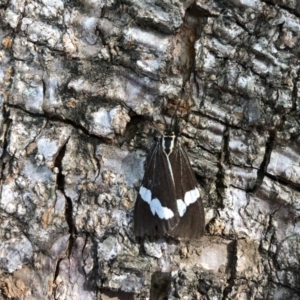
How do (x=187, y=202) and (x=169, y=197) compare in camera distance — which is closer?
(x=187, y=202)

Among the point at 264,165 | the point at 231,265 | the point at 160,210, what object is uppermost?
the point at 264,165

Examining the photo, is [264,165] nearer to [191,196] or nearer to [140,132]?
[191,196]

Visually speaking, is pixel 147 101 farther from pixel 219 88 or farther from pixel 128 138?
pixel 219 88

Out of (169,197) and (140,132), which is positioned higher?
(140,132)

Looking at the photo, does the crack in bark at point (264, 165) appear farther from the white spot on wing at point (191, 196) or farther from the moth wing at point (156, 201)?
the moth wing at point (156, 201)

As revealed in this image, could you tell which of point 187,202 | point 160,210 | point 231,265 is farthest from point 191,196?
point 231,265

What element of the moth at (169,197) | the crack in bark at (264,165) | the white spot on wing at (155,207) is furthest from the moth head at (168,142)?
the crack in bark at (264,165)

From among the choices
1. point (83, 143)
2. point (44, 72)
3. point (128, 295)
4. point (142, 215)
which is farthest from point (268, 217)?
point (44, 72)
